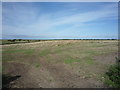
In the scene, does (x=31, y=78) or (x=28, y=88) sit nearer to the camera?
(x=28, y=88)

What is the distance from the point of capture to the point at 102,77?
25.7ft

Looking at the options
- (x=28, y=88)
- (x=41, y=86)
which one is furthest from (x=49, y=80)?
(x=28, y=88)

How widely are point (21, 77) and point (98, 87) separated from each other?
4.86m

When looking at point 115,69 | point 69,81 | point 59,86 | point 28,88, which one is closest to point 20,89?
point 28,88

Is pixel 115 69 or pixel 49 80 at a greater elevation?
pixel 115 69

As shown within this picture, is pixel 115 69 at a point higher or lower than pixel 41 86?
higher

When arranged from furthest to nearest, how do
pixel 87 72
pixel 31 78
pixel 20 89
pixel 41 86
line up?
1. pixel 87 72
2. pixel 31 78
3. pixel 41 86
4. pixel 20 89

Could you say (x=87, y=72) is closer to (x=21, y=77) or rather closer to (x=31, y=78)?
(x=31, y=78)

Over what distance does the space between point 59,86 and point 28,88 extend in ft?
5.45

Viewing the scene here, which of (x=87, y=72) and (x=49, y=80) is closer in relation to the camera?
(x=49, y=80)

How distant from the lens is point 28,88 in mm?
6277

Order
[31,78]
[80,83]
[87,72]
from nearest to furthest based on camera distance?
[80,83]
[31,78]
[87,72]

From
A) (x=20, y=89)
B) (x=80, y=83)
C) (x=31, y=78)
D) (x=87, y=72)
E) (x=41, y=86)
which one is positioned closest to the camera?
(x=20, y=89)

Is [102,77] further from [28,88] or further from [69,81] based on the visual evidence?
[28,88]
